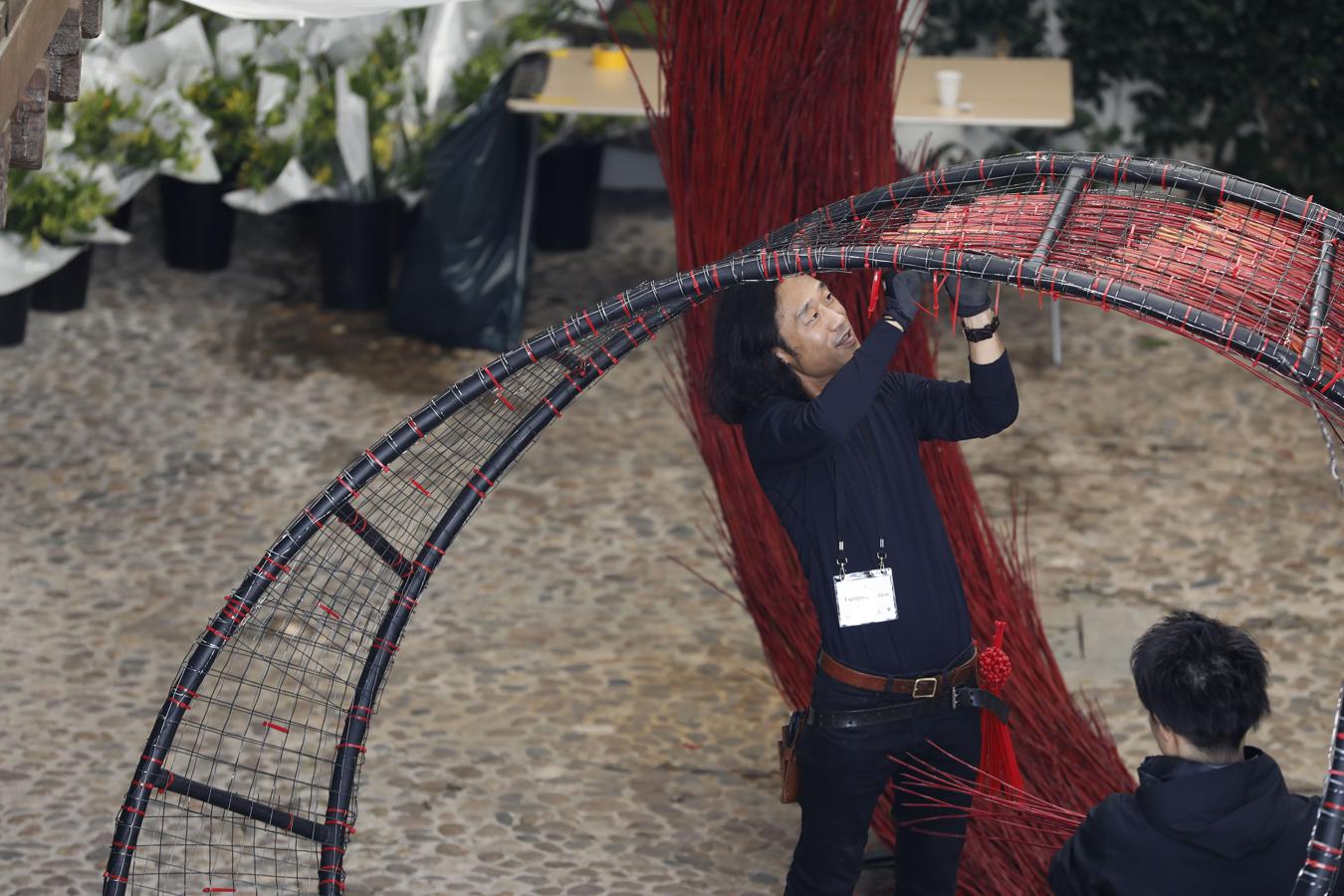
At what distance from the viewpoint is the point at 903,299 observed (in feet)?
7.47

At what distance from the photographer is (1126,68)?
6.38 m

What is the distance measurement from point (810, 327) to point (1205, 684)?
0.72 metres

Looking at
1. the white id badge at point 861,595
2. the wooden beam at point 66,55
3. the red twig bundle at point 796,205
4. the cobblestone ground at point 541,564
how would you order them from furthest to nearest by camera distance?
the cobblestone ground at point 541,564
the red twig bundle at point 796,205
the wooden beam at point 66,55
the white id badge at point 861,595

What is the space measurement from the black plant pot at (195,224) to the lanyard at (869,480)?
3.99 meters

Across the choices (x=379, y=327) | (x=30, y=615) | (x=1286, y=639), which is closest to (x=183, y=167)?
(x=379, y=327)

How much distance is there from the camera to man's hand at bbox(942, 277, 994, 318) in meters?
2.22

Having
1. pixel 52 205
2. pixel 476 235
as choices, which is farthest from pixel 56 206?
pixel 476 235

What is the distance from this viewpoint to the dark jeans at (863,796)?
237 centimetres

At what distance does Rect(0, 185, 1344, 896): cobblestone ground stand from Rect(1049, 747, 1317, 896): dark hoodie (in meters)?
1.12

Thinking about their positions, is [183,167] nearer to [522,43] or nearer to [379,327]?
[379,327]

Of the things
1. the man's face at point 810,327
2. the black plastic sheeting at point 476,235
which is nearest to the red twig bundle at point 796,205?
the man's face at point 810,327

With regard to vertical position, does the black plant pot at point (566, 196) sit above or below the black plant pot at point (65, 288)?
above

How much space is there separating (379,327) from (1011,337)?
198 cm

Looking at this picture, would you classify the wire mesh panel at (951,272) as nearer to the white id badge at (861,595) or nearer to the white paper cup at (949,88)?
the white id badge at (861,595)
